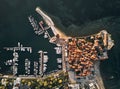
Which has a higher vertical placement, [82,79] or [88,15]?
[88,15]

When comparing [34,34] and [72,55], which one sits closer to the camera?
[72,55]

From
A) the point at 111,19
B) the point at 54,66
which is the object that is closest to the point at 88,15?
the point at 111,19

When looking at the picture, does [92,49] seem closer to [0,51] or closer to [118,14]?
[118,14]

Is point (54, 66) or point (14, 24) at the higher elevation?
point (14, 24)

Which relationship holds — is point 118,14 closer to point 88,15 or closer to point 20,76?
point 88,15

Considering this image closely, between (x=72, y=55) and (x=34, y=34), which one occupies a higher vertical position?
(x=34, y=34)

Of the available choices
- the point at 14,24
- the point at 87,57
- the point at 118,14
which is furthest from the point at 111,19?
the point at 14,24
